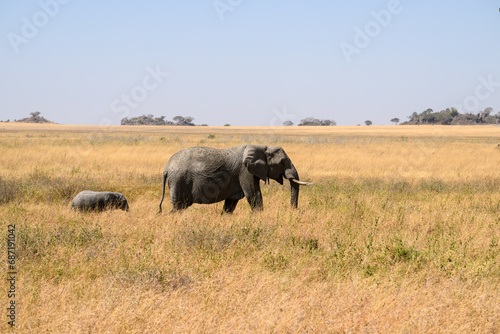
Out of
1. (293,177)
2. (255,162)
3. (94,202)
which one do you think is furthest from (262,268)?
(94,202)

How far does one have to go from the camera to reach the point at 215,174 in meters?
8.99

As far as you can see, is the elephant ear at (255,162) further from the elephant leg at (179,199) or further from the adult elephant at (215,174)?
the elephant leg at (179,199)

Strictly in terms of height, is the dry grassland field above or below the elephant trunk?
below

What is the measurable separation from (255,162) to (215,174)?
2.66 ft

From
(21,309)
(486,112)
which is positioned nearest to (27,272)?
(21,309)

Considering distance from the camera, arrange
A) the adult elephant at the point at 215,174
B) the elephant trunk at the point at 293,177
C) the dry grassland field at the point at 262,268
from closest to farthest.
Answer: the dry grassland field at the point at 262,268 → the adult elephant at the point at 215,174 → the elephant trunk at the point at 293,177

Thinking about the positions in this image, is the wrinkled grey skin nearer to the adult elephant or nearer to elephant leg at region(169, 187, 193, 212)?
the adult elephant

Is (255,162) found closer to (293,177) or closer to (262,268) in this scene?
(293,177)

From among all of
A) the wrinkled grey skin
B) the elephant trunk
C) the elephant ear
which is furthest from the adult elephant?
the wrinkled grey skin

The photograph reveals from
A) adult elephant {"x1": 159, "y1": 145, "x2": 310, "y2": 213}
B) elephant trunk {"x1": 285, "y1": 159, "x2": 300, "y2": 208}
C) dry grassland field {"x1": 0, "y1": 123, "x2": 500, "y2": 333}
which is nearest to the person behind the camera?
dry grassland field {"x1": 0, "y1": 123, "x2": 500, "y2": 333}

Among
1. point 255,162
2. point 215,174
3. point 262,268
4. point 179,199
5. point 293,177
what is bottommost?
point 262,268

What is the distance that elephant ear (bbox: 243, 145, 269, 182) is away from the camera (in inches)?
354

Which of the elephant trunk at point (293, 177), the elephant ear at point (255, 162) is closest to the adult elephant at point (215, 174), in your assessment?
the elephant ear at point (255, 162)

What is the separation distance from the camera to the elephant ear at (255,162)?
354 inches
